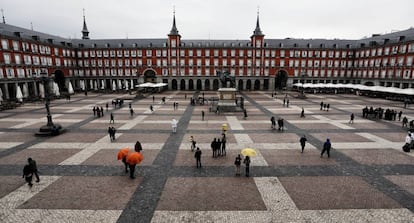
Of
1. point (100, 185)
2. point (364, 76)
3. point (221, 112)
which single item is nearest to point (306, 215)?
point (100, 185)

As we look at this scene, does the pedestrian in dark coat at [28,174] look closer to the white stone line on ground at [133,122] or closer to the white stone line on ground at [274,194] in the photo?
the white stone line on ground at [274,194]

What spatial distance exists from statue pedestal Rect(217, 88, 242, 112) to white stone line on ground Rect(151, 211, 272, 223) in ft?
74.1

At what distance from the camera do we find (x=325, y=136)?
19.3 metres

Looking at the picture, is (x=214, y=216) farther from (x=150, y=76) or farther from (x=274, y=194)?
(x=150, y=76)

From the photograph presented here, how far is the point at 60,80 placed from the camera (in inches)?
2463

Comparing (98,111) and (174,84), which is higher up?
(174,84)

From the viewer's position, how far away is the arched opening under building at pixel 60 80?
60.9 m

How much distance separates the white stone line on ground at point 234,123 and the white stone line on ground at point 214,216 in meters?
13.5

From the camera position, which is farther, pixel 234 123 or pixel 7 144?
pixel 234 123

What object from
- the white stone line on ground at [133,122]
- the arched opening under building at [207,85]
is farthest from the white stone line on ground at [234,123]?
the arched opening under building at [207,85]

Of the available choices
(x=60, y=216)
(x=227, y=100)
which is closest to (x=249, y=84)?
(x=227, y=100)

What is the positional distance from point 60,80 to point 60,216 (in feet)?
216

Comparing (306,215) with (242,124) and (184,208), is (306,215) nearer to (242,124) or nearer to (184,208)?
(184,208)

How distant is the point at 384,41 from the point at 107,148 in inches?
2669
